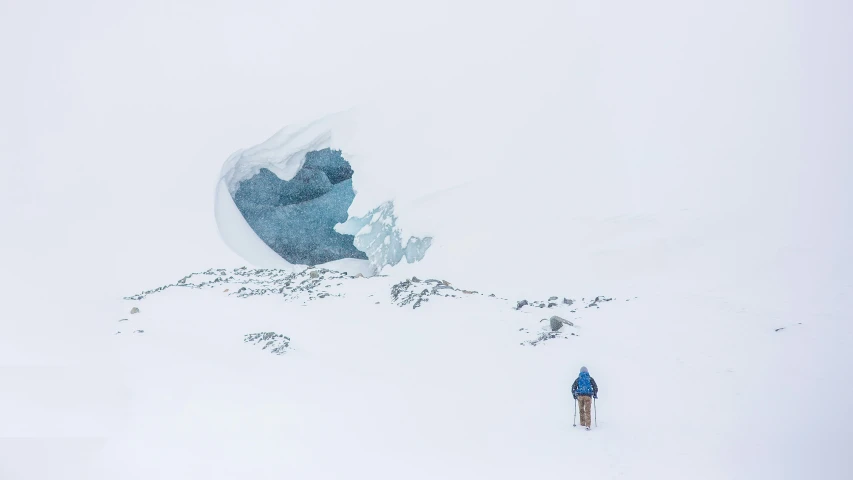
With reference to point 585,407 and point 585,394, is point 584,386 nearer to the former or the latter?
point 585,394

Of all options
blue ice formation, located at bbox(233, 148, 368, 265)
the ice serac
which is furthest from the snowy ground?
blue ice formation, located at bbox(233, 148, 368, 265)

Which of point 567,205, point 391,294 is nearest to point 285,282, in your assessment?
point 391,294

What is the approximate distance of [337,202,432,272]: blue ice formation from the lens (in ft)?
58.6

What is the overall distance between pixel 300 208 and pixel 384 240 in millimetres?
6187

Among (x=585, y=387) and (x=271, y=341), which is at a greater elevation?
(x=271, y=341)

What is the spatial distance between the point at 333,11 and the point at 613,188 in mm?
16678

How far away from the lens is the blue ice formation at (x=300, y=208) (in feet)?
77.0

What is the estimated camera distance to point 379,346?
1135 cm

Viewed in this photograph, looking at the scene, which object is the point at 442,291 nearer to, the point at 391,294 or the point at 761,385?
the point at 391,294

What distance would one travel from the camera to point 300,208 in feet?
78.2

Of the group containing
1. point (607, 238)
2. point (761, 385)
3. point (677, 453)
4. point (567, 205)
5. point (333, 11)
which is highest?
point (333, 11)

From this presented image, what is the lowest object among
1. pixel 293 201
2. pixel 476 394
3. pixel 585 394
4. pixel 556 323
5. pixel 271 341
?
pixel 585 394

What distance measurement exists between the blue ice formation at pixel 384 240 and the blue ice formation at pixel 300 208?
390 centimetres

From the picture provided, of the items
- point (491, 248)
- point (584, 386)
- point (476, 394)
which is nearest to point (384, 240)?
point (491, 248)
